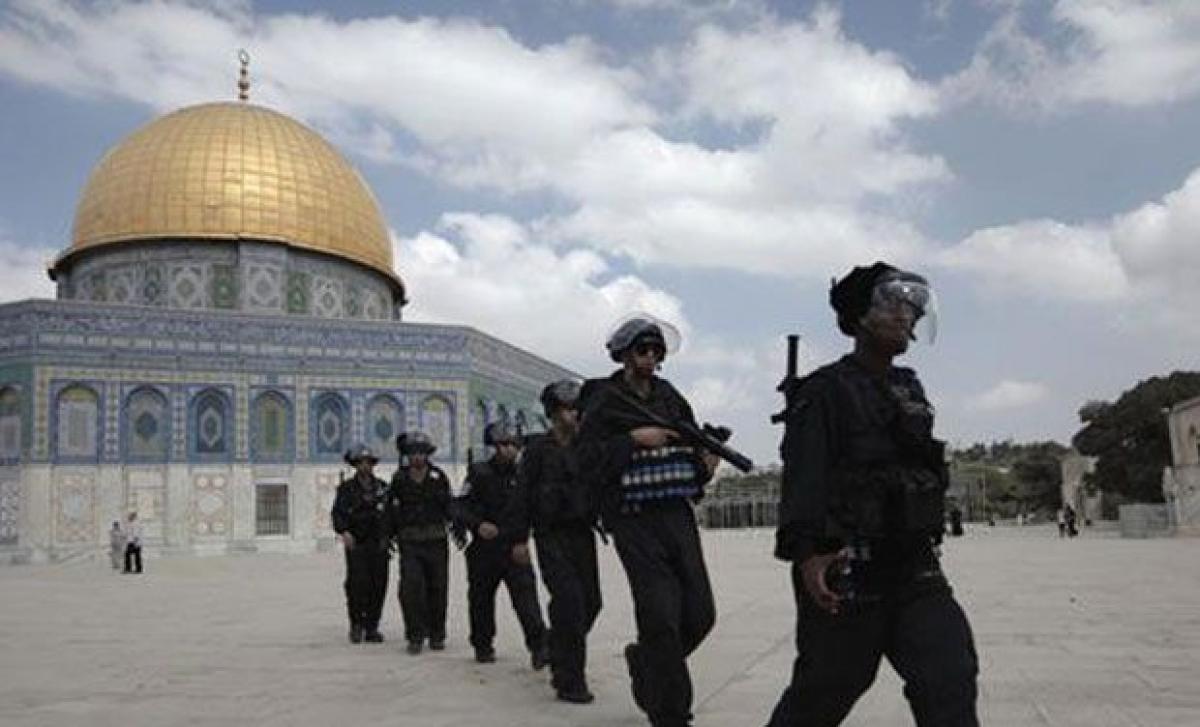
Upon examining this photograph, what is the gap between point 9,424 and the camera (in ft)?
105

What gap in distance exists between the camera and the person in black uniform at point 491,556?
7.19 m

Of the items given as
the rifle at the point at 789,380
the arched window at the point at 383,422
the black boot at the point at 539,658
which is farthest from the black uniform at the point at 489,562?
the arched window at the point at 383,422

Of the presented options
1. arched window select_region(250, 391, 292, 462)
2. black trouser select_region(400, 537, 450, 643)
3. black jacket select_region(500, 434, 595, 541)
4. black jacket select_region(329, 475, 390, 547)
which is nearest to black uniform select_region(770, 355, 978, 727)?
black jacket select_region(500, 434, 595, 541)

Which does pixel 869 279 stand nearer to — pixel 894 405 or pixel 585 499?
pixel 894 405

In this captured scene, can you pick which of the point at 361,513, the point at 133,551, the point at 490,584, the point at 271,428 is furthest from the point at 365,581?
the point at 271,428

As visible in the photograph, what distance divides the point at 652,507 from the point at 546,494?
1569 mm

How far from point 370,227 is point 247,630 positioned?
3399 cm

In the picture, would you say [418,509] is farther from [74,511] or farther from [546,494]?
[74,511]

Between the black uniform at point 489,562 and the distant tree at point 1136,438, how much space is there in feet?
123

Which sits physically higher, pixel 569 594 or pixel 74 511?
pixel 74 511

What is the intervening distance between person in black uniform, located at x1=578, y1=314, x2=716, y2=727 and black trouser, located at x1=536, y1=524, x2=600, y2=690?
86cm

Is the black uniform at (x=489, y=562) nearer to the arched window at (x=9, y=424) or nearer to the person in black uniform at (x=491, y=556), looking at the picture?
the person in black uniform at (x=491, y=556)

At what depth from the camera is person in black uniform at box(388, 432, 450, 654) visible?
26.8 ft

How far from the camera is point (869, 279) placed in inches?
137
